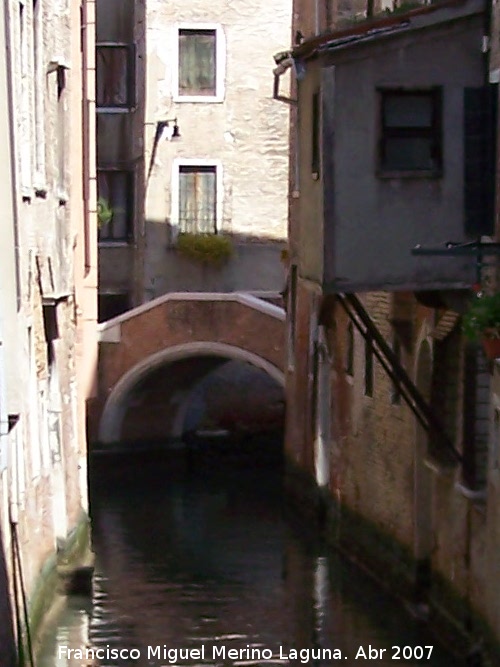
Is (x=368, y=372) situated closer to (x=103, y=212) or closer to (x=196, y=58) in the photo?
(x=103, y=212)

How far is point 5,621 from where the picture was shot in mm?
11062

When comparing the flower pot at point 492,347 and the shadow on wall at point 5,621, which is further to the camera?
Result: the shadow on wall at point 5,621

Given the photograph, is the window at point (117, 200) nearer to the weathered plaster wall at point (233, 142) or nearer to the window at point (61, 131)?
the weathered plaster wall at point (233, 142)

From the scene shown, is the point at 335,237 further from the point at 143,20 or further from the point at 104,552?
the point at 143,20

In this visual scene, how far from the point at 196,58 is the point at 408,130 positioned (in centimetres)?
1455

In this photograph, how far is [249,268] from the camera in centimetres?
2630

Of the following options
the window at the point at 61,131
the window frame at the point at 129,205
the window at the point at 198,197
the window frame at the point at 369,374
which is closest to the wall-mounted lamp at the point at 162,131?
the window at the point at 198,197

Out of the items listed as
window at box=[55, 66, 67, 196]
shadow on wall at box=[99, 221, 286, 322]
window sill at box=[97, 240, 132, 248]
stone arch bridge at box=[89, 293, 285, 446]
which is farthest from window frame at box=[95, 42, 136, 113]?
window at box=[55, 66, 67, 196]

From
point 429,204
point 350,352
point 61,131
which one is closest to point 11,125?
point 429,204

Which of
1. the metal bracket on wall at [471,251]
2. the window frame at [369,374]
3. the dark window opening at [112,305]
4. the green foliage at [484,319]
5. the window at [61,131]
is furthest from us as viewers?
the dark window opening at [112,305]

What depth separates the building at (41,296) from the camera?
39.5ft

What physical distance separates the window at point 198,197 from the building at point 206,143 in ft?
0.05

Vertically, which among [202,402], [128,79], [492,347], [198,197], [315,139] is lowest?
[202,402]

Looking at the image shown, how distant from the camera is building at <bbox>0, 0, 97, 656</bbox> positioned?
12.1 m
